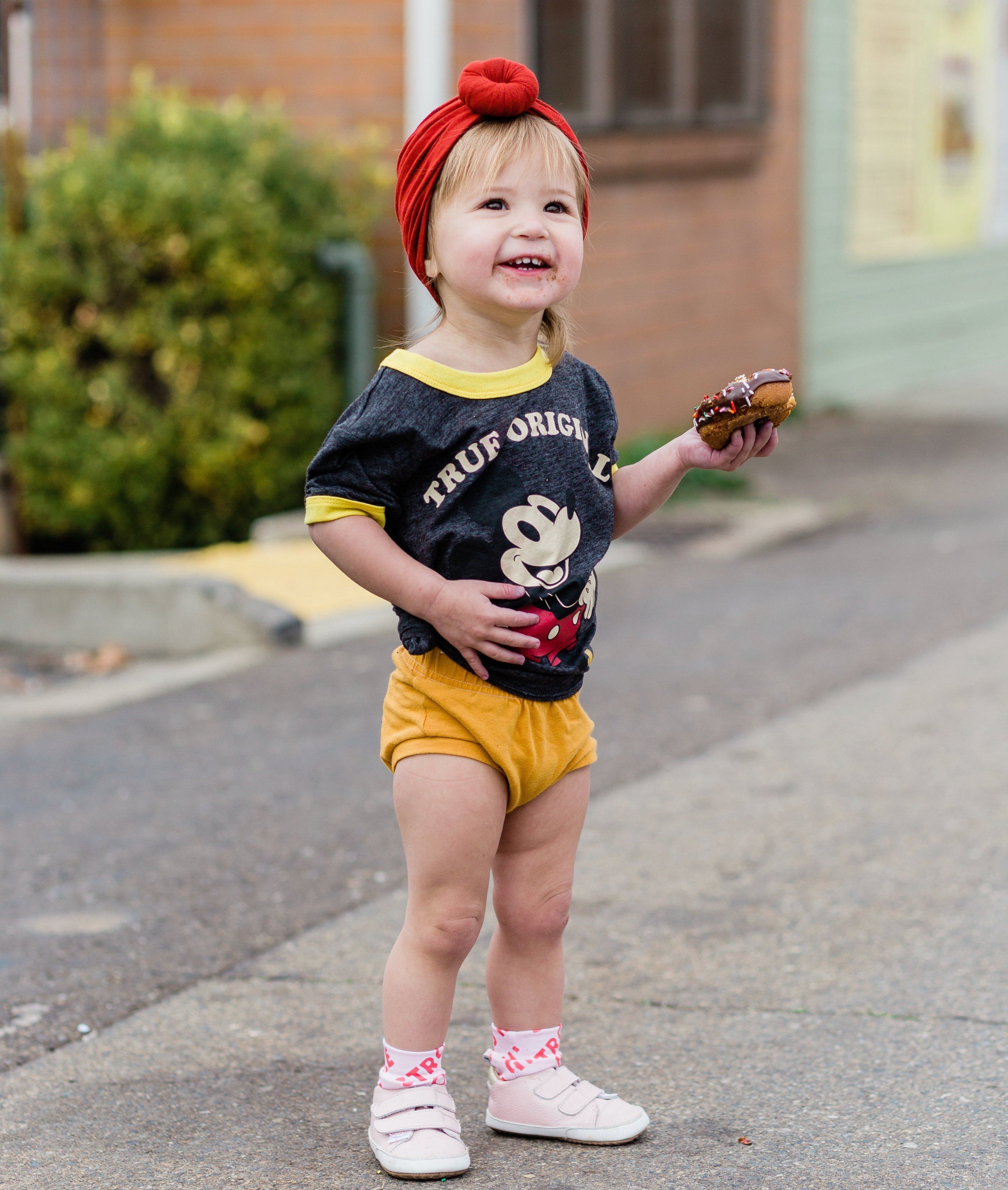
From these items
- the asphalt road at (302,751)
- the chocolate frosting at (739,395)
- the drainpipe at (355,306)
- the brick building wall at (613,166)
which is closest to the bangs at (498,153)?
the chocolate frosting at (739,395)

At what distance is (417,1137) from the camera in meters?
2.73

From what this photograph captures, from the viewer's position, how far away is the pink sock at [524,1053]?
9.39ft

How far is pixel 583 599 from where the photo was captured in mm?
2756

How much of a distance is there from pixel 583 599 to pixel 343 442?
1.45 feet

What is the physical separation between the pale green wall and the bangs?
10150mm

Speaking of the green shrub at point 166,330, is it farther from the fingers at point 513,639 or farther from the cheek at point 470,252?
the fingers at point 513,639

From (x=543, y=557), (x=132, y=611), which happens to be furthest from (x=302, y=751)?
(x=543, y=557)

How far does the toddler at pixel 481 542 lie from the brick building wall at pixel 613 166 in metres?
4.63

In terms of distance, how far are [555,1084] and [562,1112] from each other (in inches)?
1.7

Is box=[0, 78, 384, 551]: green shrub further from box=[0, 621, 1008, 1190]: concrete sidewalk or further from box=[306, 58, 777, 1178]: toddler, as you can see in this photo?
box=[306, 58, 777, 1178]: toddler

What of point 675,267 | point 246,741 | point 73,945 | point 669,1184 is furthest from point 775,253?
point 669,1184

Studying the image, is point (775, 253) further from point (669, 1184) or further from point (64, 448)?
point (669, 1184)

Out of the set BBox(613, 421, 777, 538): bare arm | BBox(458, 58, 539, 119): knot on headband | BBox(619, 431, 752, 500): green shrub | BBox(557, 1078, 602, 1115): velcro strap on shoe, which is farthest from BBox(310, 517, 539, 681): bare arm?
BBox(619, 431, 752, 500): green shrub

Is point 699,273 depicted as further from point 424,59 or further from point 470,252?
point 470,252
